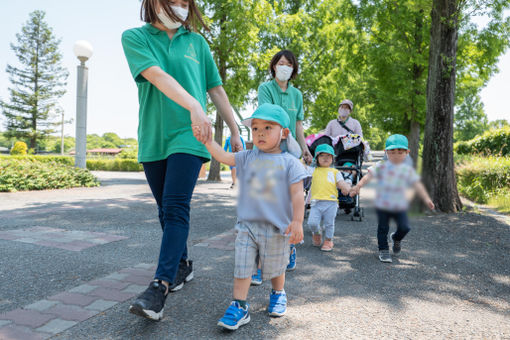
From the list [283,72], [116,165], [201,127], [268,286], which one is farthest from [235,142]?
[116,165]

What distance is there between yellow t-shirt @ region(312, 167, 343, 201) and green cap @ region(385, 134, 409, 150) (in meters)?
1.85

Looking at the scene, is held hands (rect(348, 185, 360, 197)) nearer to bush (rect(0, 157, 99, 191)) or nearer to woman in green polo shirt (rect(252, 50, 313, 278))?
woman in green polo shirt (rect(252, 50, 313, 278))

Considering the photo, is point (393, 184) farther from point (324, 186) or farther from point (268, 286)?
point (268, 286)

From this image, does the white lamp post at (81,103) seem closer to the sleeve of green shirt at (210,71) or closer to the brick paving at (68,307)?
the brick paving at (68,307)

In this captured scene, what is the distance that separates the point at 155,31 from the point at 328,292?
2256 millimetres

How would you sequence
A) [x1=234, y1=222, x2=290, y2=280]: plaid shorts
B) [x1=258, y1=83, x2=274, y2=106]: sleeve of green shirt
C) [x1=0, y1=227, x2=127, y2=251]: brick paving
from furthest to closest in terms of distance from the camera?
1. [x1=0, y1=227, x2=127, y2=251]: brick paving
2. [x1=258, y1=83, x2=274, y2=106]: sleeve of green shirt
3. [x1=234, y1=222, x2=290, y2=280]: plaid shorts

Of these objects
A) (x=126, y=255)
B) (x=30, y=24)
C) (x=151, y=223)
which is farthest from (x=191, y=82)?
(x=30, y=24)

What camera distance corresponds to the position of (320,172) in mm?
2941

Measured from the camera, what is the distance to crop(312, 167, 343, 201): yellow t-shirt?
9.09 feet

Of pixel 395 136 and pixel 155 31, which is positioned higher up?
pixel 155 31

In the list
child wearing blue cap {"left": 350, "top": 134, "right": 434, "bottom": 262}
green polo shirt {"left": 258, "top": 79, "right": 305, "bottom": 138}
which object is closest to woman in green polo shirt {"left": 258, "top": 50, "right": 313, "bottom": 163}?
green polo shirt {"left": 258, "top": 79, "right": 305, "bottom": 138}

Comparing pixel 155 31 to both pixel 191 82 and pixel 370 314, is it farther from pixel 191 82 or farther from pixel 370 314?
pixel 370 314

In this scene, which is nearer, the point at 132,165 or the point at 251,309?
the point at 251,309

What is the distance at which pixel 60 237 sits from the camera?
4.55 meters
